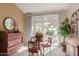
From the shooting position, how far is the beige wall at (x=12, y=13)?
344cm

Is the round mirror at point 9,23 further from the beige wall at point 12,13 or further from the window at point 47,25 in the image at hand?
the window at point 47,25

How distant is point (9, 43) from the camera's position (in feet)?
11.3

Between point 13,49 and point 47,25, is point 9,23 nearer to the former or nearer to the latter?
point 13,49

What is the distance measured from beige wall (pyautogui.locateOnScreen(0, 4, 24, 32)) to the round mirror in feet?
0.17

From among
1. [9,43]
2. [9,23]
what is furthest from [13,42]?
[9,23]

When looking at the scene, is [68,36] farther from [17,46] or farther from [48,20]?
[17,46]

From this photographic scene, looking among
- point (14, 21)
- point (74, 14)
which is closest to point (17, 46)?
point (14, 21)

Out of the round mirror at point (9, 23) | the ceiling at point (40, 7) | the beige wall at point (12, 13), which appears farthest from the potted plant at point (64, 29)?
the round mirror at point (9, 23)

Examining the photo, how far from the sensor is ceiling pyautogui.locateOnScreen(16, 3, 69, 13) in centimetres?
347

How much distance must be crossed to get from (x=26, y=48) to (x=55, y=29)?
22.5 inches

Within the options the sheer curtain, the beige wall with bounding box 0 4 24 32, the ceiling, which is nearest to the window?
the sheer curtain

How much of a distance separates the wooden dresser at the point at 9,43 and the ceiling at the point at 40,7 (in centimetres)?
45

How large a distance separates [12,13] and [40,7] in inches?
18.6

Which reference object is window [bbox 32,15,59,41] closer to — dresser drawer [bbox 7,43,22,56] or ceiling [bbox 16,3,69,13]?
ceiling [bbox 16,3,69,13]
